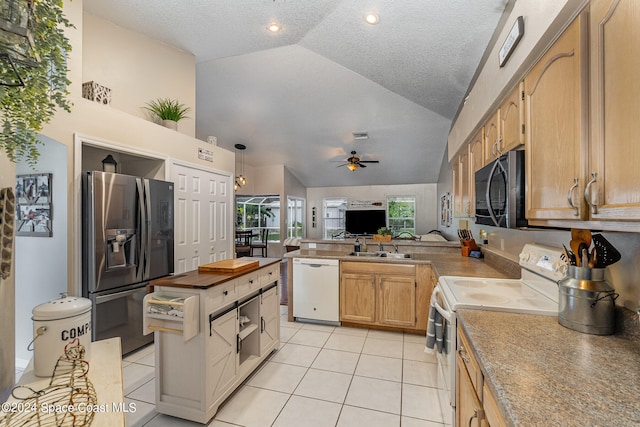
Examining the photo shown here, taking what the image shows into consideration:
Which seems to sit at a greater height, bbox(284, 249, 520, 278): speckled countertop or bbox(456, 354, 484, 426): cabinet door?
bbox(284, 249, 520, 278): speckled countertop

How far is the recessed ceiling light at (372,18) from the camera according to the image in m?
2.38

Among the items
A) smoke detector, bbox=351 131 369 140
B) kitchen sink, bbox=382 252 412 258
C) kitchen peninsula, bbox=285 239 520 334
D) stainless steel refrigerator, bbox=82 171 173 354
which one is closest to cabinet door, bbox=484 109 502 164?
kitchen peninsula, bbox=285 239 520 334

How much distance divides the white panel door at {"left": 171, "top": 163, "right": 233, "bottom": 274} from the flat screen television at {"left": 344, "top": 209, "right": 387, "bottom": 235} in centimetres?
536

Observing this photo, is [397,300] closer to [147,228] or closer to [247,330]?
[247,330]

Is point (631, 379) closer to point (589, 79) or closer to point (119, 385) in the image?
point (589, 79)

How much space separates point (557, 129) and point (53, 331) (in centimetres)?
203

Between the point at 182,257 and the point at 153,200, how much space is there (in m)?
0.81

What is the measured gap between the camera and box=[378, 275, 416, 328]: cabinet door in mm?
3098

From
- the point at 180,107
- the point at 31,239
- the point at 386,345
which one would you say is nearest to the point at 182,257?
the point at 31,239

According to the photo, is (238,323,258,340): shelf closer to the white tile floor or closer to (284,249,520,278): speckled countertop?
the white tile floor

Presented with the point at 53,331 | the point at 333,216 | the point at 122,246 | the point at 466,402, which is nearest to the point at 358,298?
the point at 466,402

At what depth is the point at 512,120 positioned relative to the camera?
1.58 m

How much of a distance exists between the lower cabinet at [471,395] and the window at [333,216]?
25.9ft

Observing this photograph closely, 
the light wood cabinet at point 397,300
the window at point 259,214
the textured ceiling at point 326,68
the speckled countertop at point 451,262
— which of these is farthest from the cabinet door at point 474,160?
the window at point 259,214
